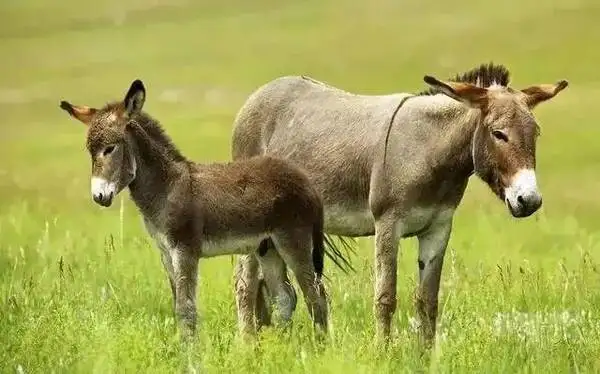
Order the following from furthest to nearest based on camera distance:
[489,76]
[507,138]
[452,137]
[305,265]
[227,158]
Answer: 1. [227,158]
2. [452,137]
3. [489,76]
4. [305,265]
5. [507,138]

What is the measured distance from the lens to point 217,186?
8.20m

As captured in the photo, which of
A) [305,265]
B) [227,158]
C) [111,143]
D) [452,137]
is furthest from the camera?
[227,158]

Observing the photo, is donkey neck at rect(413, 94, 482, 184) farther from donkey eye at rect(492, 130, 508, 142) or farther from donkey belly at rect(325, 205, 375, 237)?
donkey belly at rect(325, 205, 375, 237)

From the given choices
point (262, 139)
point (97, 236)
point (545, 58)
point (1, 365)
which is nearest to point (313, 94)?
point (262, 139)

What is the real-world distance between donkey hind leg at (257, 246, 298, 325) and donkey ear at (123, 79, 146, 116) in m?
1.40

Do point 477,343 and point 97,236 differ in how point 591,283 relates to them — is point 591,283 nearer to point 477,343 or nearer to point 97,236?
point 477,343

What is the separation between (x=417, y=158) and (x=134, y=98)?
2.09 metres

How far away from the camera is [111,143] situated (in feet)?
25.5

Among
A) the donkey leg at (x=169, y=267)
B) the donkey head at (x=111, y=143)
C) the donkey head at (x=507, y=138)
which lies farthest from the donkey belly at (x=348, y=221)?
the donkey head at (x=111, y=143)

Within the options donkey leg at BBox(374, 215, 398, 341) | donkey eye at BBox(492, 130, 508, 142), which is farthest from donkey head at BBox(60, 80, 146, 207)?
donkey eye at BBox(492, 130, 508, 142)

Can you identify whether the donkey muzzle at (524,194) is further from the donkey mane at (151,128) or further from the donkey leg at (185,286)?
the donkey mane at (151,128)

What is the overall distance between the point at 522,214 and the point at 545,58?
2853 cm

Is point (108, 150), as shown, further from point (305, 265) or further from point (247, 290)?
point (247, 290)

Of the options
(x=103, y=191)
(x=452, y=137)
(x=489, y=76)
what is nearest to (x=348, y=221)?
(x=452, y=137)
